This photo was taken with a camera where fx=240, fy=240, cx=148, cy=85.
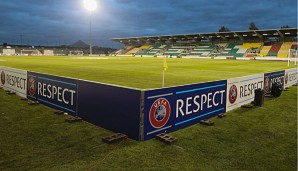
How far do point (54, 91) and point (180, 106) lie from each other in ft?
15.2

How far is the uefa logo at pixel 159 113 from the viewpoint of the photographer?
578cm

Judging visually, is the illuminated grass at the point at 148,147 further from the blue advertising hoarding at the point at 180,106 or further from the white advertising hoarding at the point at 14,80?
the white advertising hoarding at the point at 14,80

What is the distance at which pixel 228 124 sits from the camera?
7336 millimetres

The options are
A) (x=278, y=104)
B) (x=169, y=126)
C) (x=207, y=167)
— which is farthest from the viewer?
(x=278, y=104)

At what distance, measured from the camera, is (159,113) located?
5.96m

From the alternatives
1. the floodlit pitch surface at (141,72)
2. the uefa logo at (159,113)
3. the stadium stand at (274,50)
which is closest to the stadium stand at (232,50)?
the stadium stand at (274,50)

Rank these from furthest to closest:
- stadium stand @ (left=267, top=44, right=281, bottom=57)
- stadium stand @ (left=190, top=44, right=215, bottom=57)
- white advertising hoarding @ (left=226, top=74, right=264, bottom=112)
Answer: stadium stand @ (left=190, top=44, right=215, bottom=57) → stadium stand @ (left=267, top=44, right=281, bottom=57) → white advertising hoarding @ (left=226, top=74, right=264, bottom=112)

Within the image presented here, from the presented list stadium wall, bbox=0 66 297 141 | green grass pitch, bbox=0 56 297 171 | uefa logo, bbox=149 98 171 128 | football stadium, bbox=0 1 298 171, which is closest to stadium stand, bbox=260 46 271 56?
football stadium, bbox=0 1 298 171

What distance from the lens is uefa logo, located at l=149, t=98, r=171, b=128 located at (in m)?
5.78

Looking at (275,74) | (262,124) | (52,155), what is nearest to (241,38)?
(275,74)

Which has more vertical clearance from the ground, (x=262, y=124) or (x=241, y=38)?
(x=241, y=38)

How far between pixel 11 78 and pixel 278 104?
12453 millimetres

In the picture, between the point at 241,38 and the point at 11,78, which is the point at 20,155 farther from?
the point at 241,38

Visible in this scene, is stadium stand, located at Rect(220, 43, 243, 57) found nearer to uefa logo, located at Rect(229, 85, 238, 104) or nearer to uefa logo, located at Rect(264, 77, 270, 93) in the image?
uefa logo, located at Rect(264, 77, 270, 93)
